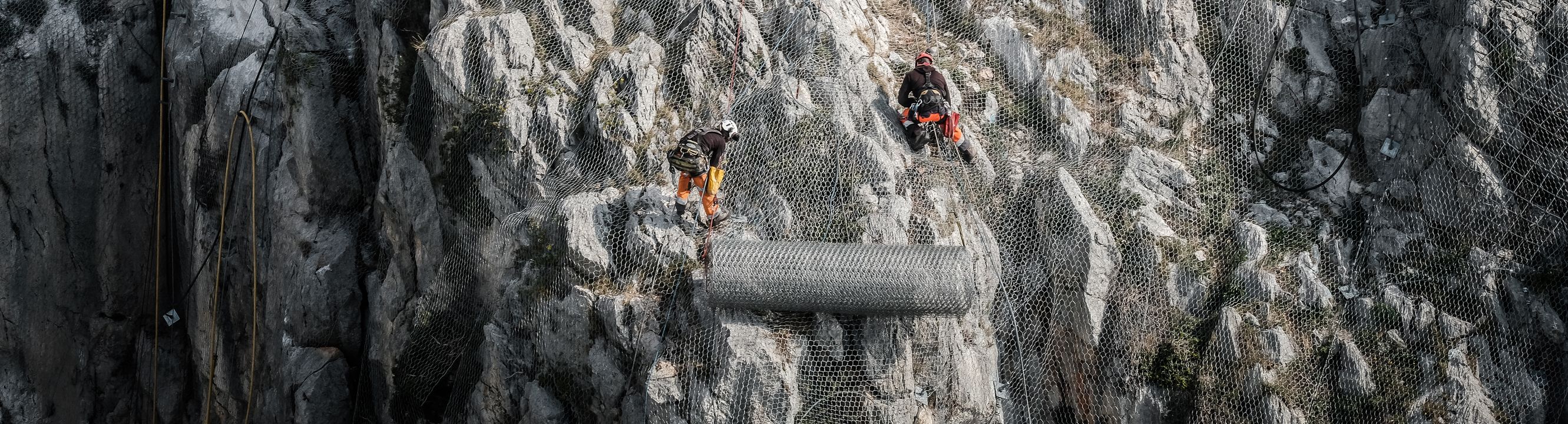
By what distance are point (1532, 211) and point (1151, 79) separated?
4051 millimetres

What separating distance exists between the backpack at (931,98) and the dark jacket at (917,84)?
46 mm

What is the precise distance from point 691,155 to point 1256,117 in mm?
6737

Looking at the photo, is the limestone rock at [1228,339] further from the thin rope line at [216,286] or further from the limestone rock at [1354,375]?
the thin rope line at [216,286]

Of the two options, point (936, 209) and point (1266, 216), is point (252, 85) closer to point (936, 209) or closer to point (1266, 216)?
point (936, 209)

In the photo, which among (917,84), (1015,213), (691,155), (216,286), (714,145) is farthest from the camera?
(216,286)

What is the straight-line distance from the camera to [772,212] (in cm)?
1160

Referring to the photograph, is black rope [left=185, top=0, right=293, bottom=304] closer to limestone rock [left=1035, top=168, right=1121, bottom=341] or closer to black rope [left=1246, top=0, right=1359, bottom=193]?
limestone rock [left=1035, top=168, right=1121, bottom=341]

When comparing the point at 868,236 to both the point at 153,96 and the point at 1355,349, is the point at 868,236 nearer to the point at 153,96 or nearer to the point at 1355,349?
the point at 1355,349

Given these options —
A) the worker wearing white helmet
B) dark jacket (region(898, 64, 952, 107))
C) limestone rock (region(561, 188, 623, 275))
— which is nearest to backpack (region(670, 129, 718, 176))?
the worker wearing white helmet

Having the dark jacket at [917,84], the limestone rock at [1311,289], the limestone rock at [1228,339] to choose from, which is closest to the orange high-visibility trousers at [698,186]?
the dark jacket at [917,84]

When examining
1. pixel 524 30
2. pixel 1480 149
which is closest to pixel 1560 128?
pixel 1480 149

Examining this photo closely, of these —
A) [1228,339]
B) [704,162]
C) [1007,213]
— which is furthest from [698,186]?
[1228,339]

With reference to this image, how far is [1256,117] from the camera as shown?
13125mm

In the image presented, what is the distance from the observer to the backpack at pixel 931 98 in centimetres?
1183
